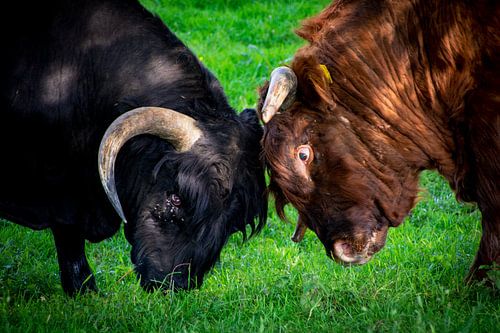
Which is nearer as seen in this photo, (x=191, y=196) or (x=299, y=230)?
(x=191, y=196)

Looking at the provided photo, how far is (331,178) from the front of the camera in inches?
226

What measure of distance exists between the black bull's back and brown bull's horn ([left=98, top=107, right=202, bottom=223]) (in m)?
0.11

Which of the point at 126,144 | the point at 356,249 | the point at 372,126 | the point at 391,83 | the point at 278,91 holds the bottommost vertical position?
the point at 356,249

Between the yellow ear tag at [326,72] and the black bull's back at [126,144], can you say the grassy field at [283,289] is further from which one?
the yellow ear tag at [326,72]

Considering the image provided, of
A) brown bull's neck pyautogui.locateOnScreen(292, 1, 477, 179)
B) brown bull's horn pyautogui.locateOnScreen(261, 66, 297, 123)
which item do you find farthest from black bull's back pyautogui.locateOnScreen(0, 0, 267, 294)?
brown bull's neck pyautogui.locateOnScreen(292, 1, 477, 179)

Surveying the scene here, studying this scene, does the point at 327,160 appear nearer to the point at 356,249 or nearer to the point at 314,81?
the point at 314,81

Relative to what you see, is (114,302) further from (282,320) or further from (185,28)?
(185,28)

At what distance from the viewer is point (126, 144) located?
617cm

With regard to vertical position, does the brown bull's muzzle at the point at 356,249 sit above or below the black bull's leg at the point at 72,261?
above

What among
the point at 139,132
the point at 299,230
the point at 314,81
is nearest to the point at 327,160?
the point at 314,81

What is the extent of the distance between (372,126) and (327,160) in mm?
400

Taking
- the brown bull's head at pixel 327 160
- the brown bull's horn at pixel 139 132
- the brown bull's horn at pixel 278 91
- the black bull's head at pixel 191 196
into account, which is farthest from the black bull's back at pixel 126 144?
the brown bull's horn at pixel 278 91

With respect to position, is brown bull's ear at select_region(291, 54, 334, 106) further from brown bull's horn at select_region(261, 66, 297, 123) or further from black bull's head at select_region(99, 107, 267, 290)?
black bull's head at select_region(99, 107, 267, 290)

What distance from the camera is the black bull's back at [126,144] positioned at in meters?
6.02
